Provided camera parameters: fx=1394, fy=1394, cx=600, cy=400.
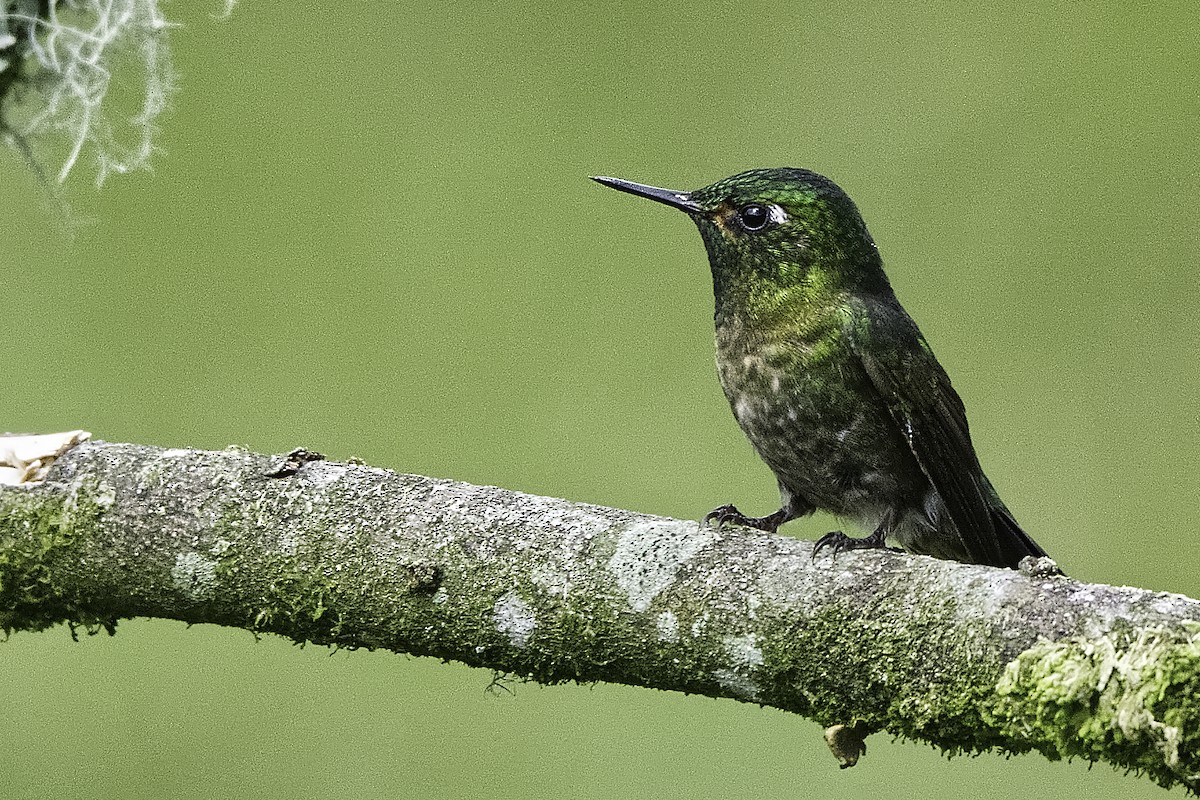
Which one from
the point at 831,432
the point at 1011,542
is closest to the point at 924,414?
the point at 831,432

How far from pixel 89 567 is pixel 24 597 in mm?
99

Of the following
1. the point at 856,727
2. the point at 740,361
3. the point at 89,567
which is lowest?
the point at 856,727

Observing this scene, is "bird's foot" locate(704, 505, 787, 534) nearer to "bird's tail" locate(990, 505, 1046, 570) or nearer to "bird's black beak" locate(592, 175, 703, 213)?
"bird's tail" locate(990, 505, 1046, 570)

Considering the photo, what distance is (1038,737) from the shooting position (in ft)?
3.74

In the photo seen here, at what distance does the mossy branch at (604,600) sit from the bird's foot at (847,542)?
24 millimetres

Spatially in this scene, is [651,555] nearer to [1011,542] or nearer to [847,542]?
[847,542]

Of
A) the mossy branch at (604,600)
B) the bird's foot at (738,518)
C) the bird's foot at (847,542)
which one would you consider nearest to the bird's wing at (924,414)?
the bird's foot at (847,542)

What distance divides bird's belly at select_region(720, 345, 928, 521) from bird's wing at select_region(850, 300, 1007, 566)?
2cm

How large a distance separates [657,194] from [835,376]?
37cm

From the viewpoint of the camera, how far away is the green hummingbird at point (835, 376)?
1920 mm

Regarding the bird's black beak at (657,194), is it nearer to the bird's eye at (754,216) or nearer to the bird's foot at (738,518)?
the bird's eye at (754,216)

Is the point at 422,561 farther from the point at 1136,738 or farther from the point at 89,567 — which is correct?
the point at 1136,738

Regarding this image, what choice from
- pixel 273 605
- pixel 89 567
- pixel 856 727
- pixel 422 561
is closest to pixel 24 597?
pixel 89 567

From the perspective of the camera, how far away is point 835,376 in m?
1.92
